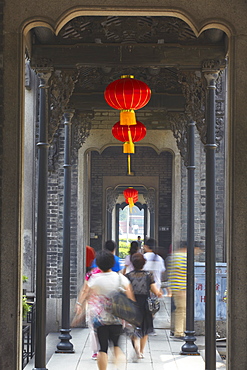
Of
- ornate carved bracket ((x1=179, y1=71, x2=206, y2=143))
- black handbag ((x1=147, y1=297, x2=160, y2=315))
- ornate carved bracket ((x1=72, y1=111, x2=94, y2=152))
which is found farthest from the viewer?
ornate carved bracket ((x1=72, y1=111, x2=94, y2=152))

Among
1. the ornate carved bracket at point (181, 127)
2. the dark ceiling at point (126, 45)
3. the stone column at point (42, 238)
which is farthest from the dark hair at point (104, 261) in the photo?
the ornate carved bracket at point (181, 127)

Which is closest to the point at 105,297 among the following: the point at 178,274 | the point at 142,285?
the point at 142,285

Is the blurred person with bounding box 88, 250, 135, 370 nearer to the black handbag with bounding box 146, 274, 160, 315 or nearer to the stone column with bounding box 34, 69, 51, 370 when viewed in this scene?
the stone column with bounding box 34, 69, 51, 370

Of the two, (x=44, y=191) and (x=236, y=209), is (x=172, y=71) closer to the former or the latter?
(x=44, y=191)

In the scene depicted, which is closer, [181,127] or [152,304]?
[152,304]

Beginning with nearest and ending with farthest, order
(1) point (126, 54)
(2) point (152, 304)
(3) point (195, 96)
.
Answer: (1) point (126, 54)
(3) point (195, 96)
(2) point (152, 304)

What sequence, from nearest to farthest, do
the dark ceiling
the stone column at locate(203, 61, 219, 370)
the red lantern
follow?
the dark ceiling < the stone column at locate(203, 61, 219, 370) < the red lantern

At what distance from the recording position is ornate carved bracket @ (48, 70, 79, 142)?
6305mm

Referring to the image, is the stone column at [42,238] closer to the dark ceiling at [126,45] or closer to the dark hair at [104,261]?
the dark ceiling at [126,45]

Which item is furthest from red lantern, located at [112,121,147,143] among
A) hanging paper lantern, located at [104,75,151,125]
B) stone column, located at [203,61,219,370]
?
stone column, located at [203,61,219,370]

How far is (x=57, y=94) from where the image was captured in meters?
6.46

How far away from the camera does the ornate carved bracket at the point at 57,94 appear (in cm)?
630

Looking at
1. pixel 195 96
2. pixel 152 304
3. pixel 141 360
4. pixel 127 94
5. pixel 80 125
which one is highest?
pixel 80 125

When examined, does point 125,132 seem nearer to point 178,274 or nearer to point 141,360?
point 178,274
